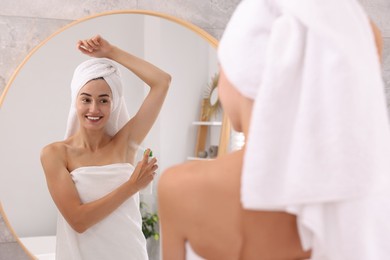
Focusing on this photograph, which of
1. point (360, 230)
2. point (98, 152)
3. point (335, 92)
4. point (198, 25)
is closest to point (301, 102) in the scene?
point (335, 92)

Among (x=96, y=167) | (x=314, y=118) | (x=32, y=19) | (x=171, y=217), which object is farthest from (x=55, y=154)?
(x=314, y=118)

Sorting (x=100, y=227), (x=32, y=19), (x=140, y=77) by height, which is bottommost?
(x=100, y=227)

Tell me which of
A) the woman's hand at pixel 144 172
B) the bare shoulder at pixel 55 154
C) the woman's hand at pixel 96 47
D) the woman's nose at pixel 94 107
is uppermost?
the woman's hand at pixel 96 47

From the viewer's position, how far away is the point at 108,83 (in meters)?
1.48

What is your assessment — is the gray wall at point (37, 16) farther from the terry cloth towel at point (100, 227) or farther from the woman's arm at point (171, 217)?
the woman's arm at point (171, 217)

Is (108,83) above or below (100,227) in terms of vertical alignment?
above

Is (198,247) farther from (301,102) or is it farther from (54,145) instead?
(54,145)

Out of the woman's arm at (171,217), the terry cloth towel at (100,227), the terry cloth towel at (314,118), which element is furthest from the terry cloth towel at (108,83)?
the terry cloth towel at (314,118)

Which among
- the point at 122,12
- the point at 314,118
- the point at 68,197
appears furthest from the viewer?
the point at 122,12

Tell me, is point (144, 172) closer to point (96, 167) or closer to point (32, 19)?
point (96, 167)

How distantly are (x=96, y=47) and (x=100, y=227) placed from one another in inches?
19.7

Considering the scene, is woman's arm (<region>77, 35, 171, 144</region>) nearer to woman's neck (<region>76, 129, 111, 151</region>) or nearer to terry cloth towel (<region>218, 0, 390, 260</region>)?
woman's neck (<region>76, 129, 111, 151</region>)

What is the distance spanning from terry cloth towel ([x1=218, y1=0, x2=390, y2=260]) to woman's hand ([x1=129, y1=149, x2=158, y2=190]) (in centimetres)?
90

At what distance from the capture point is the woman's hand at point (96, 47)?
1493mm
